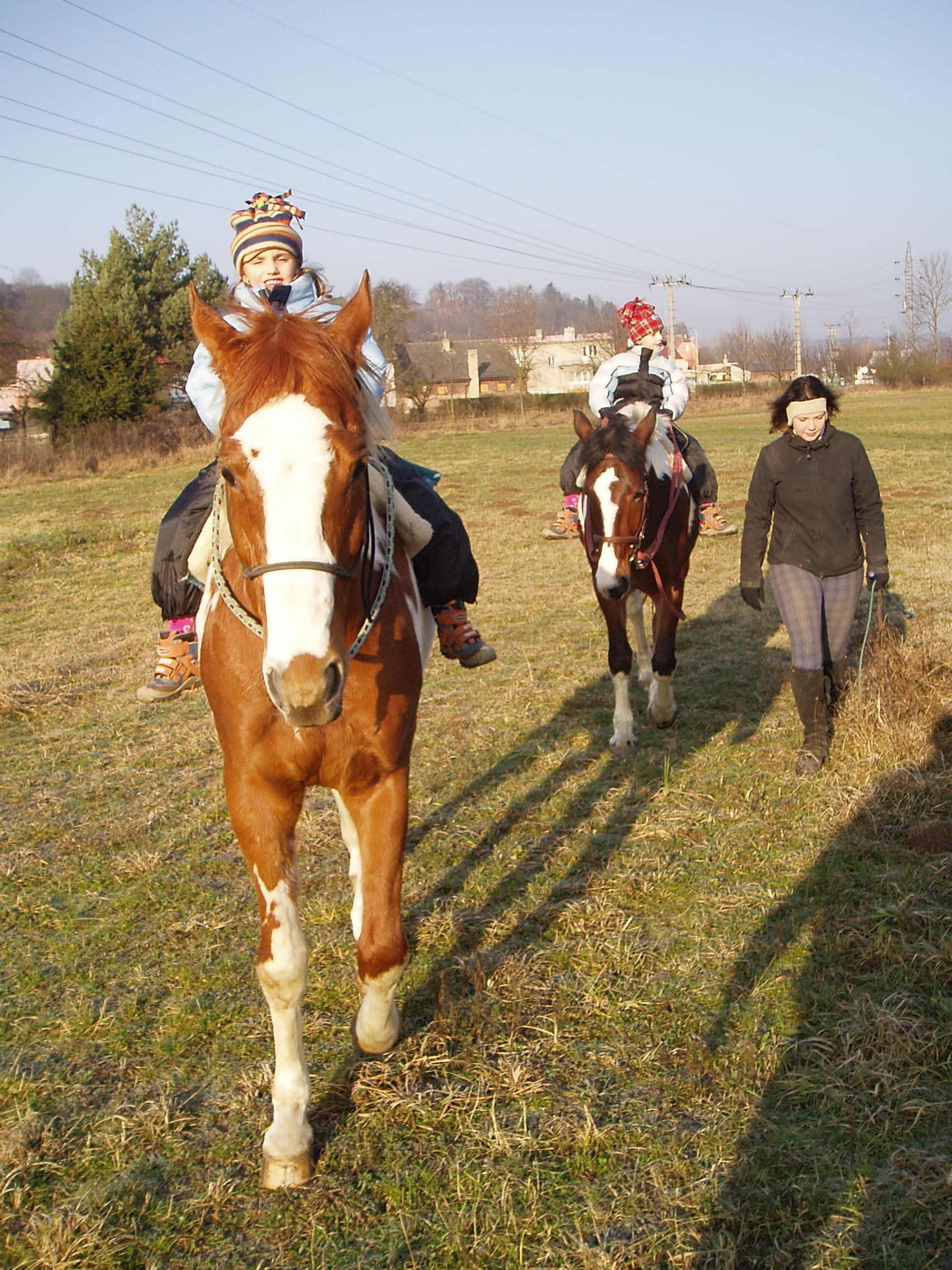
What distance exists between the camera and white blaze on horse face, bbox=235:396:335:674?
93.3 inches

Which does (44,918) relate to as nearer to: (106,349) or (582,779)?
(582,779)

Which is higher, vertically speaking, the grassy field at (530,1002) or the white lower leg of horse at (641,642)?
the white lower leg of horse at (641,642)

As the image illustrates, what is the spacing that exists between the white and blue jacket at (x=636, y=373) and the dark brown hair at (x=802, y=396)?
5.62ft

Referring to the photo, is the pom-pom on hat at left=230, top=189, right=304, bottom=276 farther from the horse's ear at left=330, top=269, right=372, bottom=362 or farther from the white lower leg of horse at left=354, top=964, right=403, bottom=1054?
the white lower leg of horse at left=354, top=964, right=403, bottom=1054

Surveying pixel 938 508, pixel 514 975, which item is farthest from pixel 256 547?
pixel 938 508

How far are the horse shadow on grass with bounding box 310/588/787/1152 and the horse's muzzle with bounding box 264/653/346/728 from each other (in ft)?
4.98

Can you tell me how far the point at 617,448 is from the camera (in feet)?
20.9

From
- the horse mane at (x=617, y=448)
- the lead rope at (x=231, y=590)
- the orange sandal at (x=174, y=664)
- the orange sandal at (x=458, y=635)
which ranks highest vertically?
the horse mane at (x=617, y=448)

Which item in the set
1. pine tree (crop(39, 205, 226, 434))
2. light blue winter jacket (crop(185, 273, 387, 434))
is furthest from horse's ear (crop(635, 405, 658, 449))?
pine tree (crop(39, 205, 226, 434))

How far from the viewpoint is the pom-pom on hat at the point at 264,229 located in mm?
4116

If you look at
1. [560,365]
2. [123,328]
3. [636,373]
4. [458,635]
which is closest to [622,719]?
[458,635]

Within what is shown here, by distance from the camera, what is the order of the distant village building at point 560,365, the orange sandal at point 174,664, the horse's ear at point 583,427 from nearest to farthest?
1. the orange sandal at point 174,664
2. the horse's ear at point 583,427
3. the distant village building at point 560,365

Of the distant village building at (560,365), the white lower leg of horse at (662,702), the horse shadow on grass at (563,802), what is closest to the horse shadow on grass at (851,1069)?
the horse shadow on grass at (563,802)

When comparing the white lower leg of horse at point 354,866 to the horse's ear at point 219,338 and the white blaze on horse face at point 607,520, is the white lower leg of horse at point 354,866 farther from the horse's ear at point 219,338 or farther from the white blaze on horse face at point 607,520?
the white blaze on horse face at point 607,520
